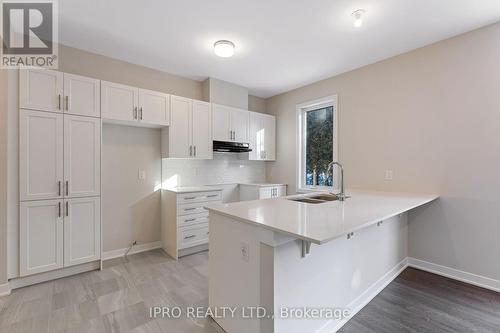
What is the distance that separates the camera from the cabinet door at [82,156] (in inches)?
102

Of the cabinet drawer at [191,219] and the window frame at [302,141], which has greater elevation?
the window frame at [302,141]

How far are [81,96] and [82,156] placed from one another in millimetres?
709

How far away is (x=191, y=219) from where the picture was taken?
10.8 feet

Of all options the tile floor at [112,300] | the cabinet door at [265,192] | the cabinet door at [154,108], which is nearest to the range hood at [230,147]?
the cabinet door at [265,192]

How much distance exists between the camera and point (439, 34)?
8.39 feet

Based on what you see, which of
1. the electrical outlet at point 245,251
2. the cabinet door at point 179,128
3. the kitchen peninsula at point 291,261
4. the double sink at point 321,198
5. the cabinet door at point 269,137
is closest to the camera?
the kitchen peninsula at point 291,261

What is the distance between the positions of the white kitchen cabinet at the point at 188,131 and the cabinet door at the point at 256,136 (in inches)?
36.1

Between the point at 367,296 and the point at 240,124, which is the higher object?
the point at 240,124

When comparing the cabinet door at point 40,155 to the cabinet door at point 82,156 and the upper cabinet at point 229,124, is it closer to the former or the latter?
the cabinet door at point 82,156

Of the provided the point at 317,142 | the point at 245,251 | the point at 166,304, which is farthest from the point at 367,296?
the point at 317,142

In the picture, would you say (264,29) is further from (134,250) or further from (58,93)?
(134,250)

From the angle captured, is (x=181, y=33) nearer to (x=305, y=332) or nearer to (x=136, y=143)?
(x=136, y=143)

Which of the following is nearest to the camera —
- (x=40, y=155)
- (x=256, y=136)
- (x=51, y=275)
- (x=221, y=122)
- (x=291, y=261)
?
(x=291, y=261)

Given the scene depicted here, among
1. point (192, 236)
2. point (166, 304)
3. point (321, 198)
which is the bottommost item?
point (166, 304)
